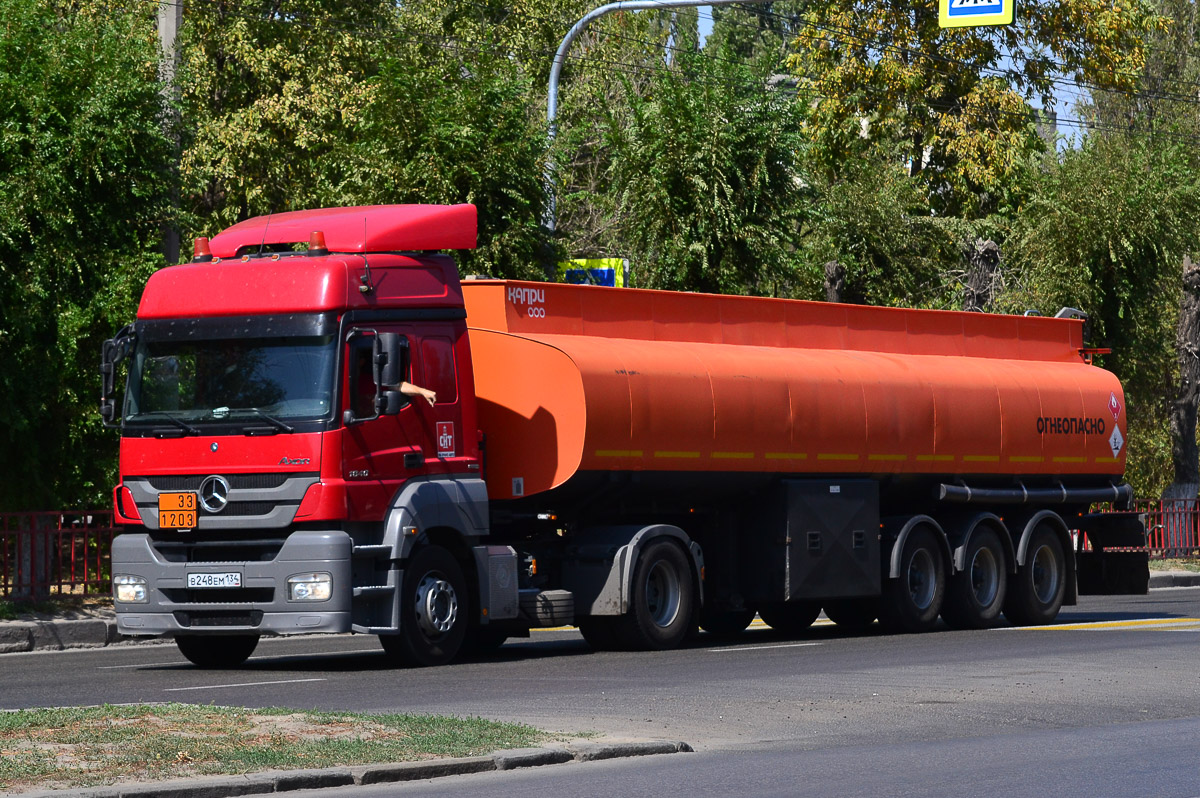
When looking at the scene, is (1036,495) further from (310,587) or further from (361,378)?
(310,587)

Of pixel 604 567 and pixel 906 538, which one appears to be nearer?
pixel 604 567

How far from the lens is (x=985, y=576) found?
786 inches

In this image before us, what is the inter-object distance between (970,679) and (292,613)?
16.9 feet

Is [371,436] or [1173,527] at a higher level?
[371,436]

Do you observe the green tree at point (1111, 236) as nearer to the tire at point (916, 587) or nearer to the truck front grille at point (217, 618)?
the tire at point (916, 587)

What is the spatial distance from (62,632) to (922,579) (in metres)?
9.00

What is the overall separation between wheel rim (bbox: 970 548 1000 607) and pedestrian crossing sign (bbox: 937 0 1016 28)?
5.91 m

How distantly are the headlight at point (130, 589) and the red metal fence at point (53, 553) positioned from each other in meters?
4.69

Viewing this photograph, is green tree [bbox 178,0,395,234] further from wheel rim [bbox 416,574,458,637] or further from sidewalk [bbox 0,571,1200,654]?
wheel rim [bbox 416,574,458,637]

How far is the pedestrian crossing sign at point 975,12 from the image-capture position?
783 inches

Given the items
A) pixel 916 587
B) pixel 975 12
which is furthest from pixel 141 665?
pixel 975 12

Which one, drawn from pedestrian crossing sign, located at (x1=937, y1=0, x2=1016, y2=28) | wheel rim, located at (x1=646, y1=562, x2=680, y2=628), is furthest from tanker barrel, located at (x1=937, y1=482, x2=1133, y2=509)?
pedestrian crossing sign, located at (x1=937, y1=0, x2=1016, y2=28)

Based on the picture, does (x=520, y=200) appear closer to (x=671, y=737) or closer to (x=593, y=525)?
(x=593, y=525)

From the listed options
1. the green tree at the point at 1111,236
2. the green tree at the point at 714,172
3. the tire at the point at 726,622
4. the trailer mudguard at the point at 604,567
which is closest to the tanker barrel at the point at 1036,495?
the tire at the point at 726,622
